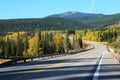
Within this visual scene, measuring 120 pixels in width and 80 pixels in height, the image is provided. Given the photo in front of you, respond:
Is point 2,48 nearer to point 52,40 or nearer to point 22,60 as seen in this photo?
point 52,40

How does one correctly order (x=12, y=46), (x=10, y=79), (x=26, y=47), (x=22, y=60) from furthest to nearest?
(x=26, y=47) → (x=12, y=46) → (x=22, y=60) → (x=10, y=79)

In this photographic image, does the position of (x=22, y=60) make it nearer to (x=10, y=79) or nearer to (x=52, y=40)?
(x=10, y=79)

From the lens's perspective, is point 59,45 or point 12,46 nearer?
point 12,46

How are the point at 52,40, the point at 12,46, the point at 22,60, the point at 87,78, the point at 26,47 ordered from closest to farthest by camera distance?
the point at 87,78
the point at 22,60
the point at 12,46
the point at 26,47
the point at 52,40

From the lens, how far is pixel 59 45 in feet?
576

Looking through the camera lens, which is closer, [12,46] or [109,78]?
[109,78]

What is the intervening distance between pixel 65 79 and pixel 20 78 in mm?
2172

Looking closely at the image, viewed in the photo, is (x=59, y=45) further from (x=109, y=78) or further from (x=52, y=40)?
(x=109, y=78)

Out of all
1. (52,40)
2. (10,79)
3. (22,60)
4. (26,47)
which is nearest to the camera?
(10,79)

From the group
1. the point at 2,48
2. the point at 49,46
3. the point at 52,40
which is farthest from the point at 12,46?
the point at 52,40

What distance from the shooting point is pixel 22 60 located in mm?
41375

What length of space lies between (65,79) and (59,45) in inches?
6153

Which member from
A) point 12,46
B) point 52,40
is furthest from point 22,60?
point 52,40

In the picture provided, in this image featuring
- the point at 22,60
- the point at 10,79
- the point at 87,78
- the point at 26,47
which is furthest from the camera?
the point at 26,47
